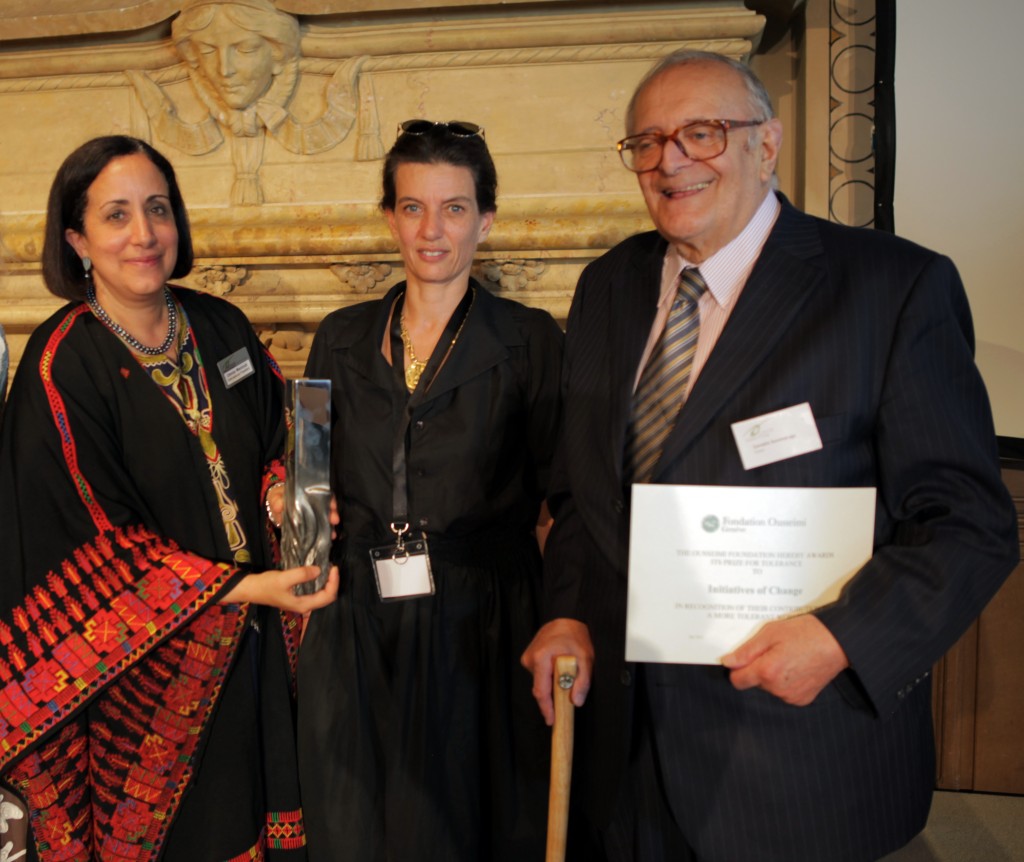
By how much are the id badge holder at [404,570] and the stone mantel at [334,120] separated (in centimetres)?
119

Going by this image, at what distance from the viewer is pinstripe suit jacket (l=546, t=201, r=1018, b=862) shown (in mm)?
1191

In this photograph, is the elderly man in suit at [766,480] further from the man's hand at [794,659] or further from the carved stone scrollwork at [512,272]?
the carved stone scrollwork at [512,272]

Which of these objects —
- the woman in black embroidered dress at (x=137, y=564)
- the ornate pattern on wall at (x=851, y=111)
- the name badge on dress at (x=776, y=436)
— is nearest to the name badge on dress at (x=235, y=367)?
the woman in black embroidered dress at (x=137, y=564)

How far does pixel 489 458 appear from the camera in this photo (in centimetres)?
199

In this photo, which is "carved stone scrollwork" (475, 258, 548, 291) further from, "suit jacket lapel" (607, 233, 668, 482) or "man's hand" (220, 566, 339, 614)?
"man's hand" (220, 566, 339, 614)

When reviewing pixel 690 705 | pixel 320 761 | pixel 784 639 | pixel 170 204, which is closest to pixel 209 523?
pixel 320 761

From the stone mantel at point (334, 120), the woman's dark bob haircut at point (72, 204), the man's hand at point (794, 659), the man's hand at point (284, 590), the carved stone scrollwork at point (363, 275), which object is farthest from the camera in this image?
the carved stone scrollwork at point (363, 275)

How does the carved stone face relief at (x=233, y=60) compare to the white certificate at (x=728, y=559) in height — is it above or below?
above

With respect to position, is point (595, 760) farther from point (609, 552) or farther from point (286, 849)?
point (286, 849)

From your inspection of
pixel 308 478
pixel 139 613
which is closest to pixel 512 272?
pixel 308 478

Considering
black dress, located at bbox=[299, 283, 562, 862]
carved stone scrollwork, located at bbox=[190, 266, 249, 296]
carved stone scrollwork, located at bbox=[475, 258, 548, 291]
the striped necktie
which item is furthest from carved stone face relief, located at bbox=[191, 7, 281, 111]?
the striped necktie

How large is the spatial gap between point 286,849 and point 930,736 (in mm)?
1405

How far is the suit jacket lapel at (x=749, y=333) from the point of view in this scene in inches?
51.3

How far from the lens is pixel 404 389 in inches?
79.0
